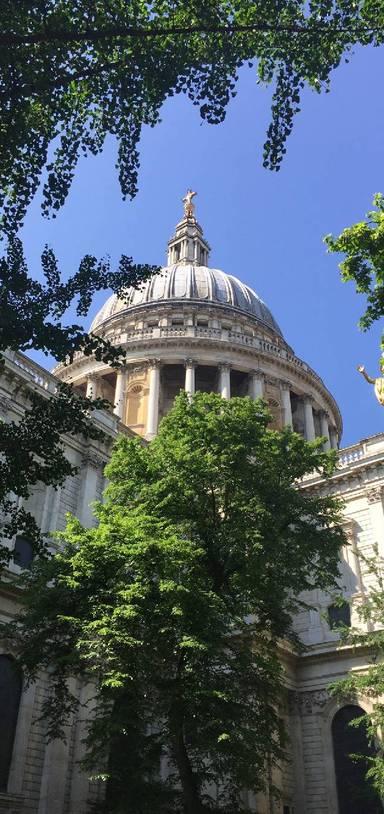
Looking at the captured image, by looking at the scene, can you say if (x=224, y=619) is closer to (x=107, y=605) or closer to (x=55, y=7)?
(x=107, y=605)

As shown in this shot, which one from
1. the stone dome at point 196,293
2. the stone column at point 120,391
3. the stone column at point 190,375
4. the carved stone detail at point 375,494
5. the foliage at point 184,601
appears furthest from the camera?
the stone dome at point 196,293

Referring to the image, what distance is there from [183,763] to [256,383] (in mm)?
39115

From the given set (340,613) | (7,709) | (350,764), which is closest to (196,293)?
(340,613)

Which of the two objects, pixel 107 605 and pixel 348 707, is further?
pixel 348 707

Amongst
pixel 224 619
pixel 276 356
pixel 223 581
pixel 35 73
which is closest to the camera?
pixel 35 73

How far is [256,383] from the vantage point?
2197 inches

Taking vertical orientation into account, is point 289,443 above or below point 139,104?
below

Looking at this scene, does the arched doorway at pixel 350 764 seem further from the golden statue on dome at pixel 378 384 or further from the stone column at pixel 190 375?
the stone column at pixel 190 375

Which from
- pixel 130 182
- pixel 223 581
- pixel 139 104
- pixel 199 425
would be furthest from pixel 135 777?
pixel 139 104

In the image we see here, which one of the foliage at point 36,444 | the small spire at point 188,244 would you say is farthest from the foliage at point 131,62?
the small spire at point 188,244

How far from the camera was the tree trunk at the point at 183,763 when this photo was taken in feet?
59.9

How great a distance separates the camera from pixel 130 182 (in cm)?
1586

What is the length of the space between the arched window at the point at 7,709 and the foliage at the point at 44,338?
10482 mm

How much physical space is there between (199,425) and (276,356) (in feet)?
117
